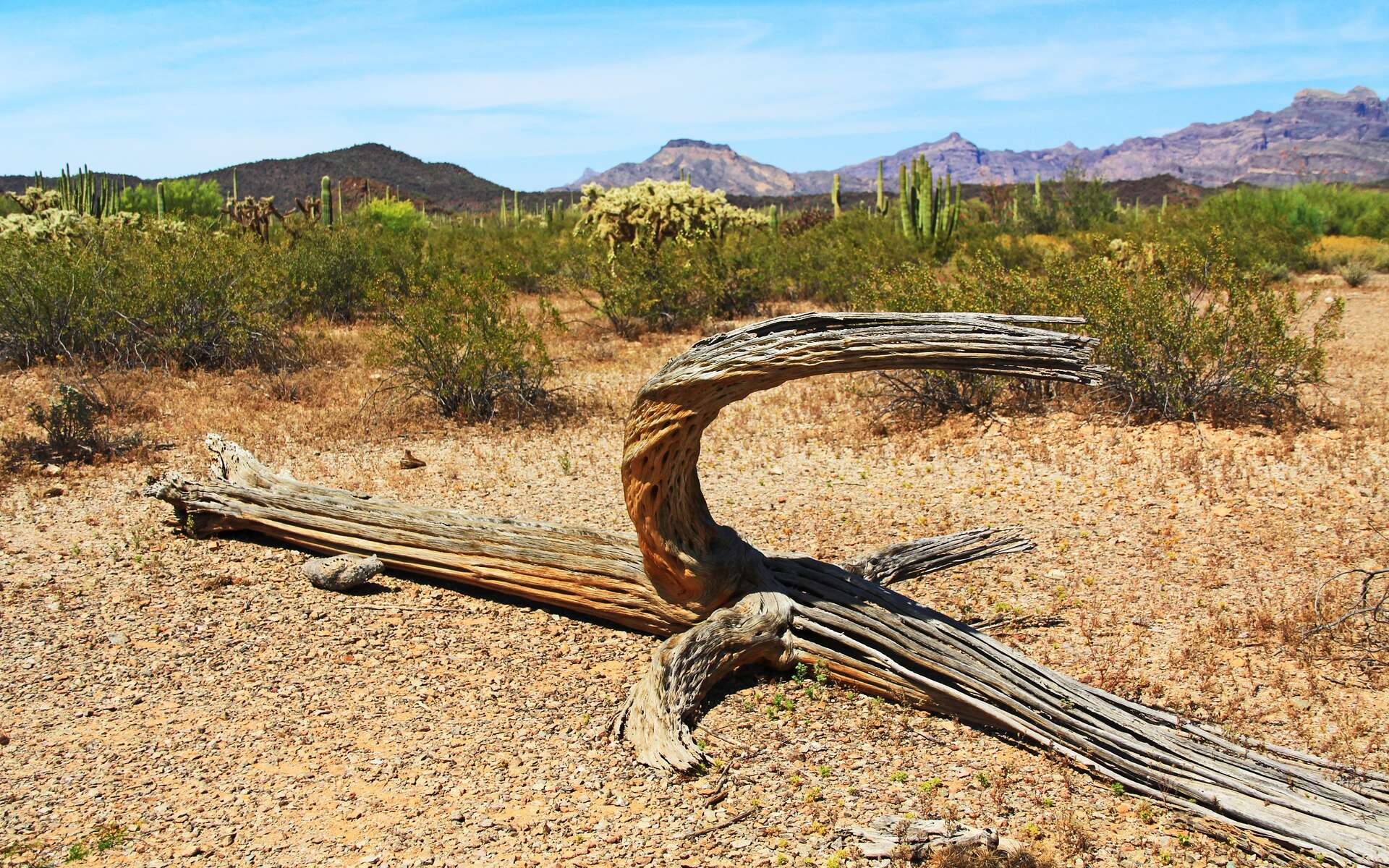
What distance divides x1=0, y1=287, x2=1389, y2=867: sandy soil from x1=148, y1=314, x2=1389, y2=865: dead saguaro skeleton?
0.13 meters

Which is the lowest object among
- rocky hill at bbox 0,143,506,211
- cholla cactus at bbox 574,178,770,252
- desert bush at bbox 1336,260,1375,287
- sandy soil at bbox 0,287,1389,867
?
sandy soil at bbox 0,287,1389,867

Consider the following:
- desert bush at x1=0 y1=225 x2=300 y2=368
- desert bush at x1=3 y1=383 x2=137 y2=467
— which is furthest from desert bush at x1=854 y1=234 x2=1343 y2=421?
desert bush at x1=0 y1=225 x2=300 y2=368

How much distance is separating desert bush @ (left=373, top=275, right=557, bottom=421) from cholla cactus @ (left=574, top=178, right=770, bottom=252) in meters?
6.73

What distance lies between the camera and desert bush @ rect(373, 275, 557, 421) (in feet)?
31.7

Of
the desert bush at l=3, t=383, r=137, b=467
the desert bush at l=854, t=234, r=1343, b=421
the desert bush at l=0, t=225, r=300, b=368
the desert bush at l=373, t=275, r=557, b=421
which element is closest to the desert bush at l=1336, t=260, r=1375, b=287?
the desert bush at l=854, t=234, r=1343, b=421

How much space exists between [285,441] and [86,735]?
480cm

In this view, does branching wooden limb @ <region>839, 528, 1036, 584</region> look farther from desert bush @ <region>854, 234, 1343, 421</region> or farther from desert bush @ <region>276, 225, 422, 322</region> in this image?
desert bush @ <region>276, 225, 422, 322</region>

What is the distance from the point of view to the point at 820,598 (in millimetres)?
4750

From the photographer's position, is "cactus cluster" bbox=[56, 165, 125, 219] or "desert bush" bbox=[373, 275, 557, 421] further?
"cactus cluster" bbox=[56, 165, 125, 219]

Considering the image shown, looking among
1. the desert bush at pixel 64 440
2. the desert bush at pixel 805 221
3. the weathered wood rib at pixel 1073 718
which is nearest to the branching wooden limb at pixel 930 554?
the weathered wood rib at pixel 1073 718

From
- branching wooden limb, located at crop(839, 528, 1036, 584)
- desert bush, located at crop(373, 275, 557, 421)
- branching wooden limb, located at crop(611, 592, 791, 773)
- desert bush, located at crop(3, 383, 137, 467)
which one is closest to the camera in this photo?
branching wooden limb, located at crop(611, 592, 791, 773)

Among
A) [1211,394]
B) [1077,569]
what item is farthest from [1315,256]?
[1077,569]

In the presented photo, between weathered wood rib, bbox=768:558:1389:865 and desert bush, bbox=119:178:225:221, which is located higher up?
desert bush, bbox=119:178:225:221

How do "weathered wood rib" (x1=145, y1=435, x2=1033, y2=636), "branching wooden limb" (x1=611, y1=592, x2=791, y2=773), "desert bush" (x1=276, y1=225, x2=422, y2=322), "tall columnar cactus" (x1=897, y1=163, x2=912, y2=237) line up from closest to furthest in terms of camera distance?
"branching wooden limb" (x1=611, y1=592, x2=791, y2=773)
"weathered wood rib" (x1=145, y1=435, x2=1033, y2=636)
"desert bush" (x1=276, y1=225, x2=422, y2=322)
"tall columnar cactus" (x1=897, y1=163, x2=912, y2=237)
